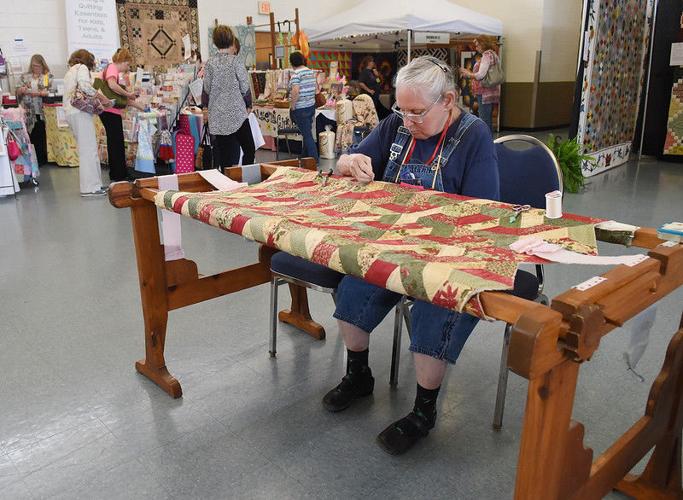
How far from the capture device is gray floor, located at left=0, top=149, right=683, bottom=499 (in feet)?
5.13

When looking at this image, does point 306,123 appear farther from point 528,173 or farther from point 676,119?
point 528,173

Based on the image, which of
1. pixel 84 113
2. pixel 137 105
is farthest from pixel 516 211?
pixel 137 105

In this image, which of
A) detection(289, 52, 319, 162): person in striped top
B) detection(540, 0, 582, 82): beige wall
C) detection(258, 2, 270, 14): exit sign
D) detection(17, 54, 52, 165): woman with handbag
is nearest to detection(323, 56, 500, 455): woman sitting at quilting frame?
detection(289, 52, 319, 162): person in striped top

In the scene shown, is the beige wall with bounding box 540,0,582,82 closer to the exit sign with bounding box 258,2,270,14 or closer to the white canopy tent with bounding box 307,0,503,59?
the white canopy tent with bounding box 307,0,503,59

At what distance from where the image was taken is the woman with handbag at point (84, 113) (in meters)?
5.01

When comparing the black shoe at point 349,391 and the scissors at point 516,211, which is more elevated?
the scissors at point 516,211

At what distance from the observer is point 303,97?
21.2 ft

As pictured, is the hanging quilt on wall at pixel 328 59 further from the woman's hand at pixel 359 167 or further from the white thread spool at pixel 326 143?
the woman's hand at pixel 359 167

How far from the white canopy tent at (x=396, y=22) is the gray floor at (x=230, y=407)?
6207 mm

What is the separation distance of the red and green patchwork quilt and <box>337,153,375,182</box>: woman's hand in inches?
1.5

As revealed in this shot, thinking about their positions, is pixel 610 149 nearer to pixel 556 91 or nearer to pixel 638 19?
pixel 638 19

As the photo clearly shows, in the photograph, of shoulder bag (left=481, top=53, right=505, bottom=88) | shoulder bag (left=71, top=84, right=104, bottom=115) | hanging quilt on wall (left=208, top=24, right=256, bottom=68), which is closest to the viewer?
shoulder bag (left=71, top=84, right=104, bottom=115)

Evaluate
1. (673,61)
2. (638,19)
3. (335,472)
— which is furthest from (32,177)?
(673,61)

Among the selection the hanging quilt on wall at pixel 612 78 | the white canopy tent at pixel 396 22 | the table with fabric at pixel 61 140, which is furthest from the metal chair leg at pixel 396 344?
the white canopy tent at pixel 396 22
